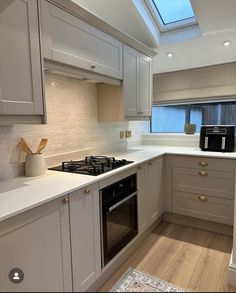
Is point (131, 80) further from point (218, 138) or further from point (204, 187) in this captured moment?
point (204, 187)

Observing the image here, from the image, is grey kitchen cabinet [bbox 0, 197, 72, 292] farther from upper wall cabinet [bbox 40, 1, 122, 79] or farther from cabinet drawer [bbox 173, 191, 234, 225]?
cabinet drawer [bbox 173, 191, 234, 225]

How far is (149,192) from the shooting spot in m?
2.26

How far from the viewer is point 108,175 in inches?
62.0

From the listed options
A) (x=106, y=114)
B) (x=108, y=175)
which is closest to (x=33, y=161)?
(x=108, y=175)

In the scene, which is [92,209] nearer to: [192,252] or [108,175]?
[108,175]

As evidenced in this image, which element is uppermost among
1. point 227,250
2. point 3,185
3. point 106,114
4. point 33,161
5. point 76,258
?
point 106,114

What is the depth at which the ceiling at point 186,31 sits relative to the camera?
1.87 metres

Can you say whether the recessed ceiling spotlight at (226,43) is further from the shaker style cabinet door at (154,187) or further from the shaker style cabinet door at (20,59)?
the shaker style cabinet door at (20,59)

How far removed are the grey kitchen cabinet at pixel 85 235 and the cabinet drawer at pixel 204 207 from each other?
1332 mm

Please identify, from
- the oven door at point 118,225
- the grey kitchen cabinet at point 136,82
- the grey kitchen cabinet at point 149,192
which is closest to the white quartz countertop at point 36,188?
the oven door at point 118,225

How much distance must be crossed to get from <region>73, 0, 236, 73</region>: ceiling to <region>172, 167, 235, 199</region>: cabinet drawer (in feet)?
4.56

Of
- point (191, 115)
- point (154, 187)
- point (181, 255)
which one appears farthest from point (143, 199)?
point (191, 115)

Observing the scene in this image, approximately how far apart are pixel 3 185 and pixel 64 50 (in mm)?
1000

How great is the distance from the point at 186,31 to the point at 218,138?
126 cm
